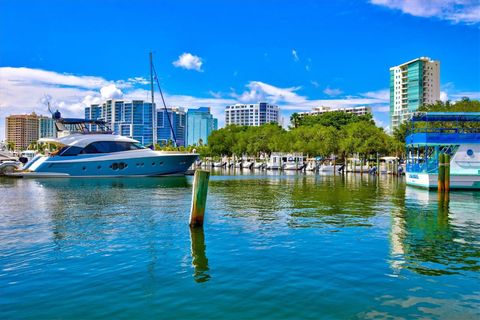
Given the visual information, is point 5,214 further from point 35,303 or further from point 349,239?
point 349,239

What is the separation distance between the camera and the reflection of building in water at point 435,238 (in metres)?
11.1

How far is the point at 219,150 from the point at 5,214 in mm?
110760

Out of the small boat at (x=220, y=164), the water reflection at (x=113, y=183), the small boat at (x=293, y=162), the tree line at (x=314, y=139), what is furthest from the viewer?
the small boat at (x=220, y=164)

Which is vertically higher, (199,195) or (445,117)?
(445,117)

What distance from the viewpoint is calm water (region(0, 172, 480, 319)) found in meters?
8.06

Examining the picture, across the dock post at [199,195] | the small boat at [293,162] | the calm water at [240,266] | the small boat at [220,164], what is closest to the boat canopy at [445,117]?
the calm water at [240,266]

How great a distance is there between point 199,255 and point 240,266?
1644mm

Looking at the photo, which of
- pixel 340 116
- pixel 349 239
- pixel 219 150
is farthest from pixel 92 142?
pixel 340 116

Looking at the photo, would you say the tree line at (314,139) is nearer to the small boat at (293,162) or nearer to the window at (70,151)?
the small boat at (293,162)

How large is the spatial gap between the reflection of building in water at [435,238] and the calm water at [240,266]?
0.15 ft

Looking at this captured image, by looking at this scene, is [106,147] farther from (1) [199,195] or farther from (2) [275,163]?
(2) [275,163]

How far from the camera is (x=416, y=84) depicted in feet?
554

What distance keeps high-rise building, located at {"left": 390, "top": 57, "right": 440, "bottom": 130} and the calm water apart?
516ft

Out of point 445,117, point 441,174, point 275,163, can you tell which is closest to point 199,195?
point 441,174
